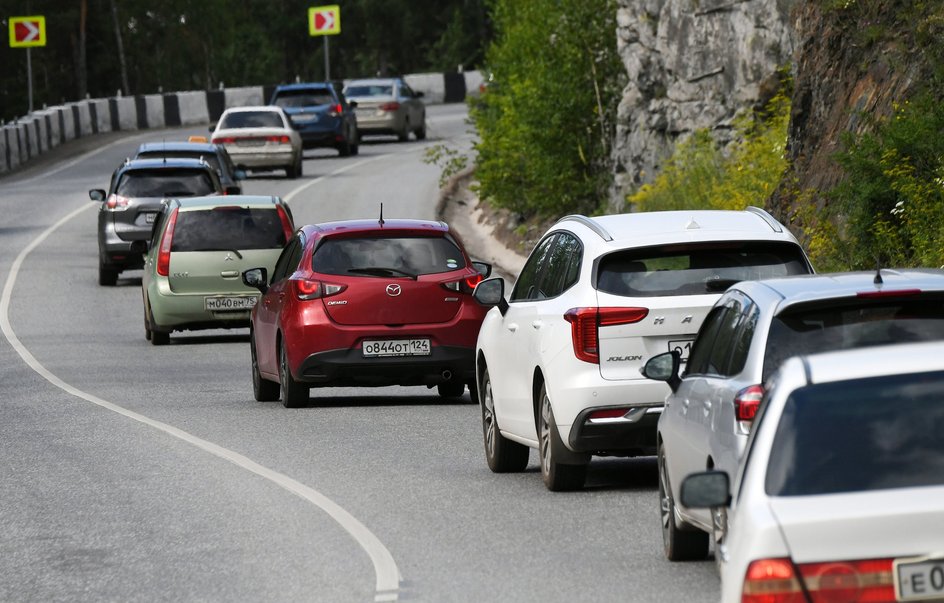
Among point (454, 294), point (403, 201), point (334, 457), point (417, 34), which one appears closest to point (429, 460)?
point (334, 457)

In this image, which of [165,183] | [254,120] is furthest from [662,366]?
[254,120]

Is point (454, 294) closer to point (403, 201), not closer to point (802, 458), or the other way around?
point (802, 458)

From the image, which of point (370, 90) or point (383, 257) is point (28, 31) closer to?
point (370, 90)

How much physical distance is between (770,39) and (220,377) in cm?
1342

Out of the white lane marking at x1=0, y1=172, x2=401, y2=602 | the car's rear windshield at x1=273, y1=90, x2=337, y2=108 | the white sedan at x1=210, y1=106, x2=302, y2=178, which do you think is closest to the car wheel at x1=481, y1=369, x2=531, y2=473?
the white lane marking at x1=0, y1=172, x2=401, y2=602

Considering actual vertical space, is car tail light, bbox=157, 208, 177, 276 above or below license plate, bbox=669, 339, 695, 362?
below

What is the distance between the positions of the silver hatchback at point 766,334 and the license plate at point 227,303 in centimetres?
1525

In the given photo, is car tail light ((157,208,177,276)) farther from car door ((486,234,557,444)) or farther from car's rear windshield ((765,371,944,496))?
car's rear windshield ((765,371,944,496))

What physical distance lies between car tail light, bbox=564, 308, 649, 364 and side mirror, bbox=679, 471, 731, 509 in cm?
496

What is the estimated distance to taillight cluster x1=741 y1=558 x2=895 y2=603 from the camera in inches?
214

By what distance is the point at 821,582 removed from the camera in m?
5.44

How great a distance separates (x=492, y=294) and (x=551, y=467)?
1389 millimetres

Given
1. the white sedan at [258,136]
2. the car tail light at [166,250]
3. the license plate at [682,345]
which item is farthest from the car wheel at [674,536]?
the white sedan at [258,136]

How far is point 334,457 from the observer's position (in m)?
13.6
